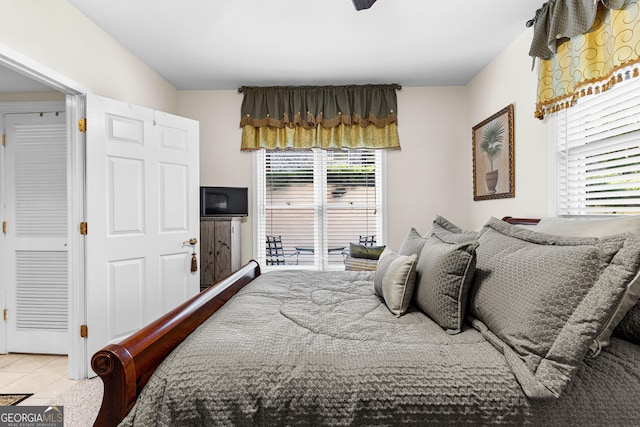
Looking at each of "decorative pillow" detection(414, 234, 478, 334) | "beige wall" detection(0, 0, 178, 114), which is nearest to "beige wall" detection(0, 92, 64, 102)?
"beige wall" detection(0, 0, 178, 114)

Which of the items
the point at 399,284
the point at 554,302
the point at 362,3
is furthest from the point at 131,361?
the point at 362,3

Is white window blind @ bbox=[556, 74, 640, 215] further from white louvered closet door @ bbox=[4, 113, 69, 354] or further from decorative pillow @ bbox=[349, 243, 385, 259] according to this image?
white louvered closet door @ bbox=[4, 113, 69, 354]

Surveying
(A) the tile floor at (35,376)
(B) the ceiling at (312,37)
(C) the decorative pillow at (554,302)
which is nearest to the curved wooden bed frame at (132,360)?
(C) the decorative pillow at (554,302)

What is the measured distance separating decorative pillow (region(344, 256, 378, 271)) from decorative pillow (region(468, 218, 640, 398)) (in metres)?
2.13

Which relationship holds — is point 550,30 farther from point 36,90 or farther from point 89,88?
point 36,90

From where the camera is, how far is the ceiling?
245cm

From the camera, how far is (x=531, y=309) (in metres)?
1.15

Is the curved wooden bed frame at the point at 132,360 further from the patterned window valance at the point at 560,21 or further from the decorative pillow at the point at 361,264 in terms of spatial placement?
the patterned window valance at the point at 560,21

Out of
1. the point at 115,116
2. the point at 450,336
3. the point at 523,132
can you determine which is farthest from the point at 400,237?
the point at 115,116

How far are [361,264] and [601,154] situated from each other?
2092mm

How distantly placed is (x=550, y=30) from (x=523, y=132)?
31.7 inches

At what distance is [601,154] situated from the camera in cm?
213

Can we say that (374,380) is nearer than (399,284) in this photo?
Yes

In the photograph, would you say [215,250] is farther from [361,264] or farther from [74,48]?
[74,48]
